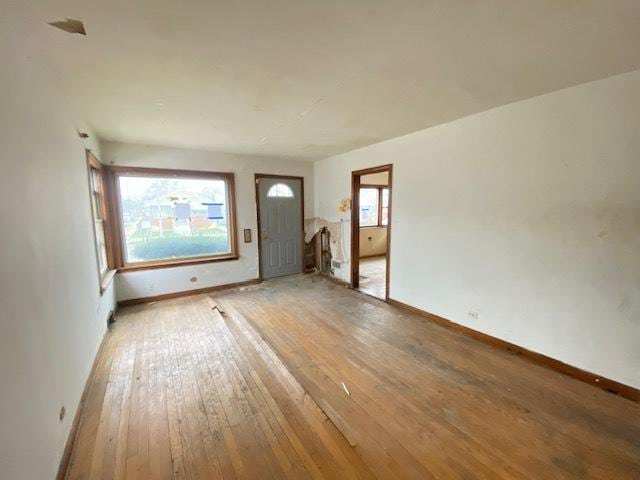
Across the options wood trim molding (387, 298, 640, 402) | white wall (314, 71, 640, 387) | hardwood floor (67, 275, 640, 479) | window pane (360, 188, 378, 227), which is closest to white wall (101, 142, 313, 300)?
hardwood floor (67, 275, 640, 479)

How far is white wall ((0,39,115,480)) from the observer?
3.62ft

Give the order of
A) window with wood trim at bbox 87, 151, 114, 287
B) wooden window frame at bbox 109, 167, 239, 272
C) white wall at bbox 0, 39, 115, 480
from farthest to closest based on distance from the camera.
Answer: wooden window frame at bbox 109, 167, 239, 272, window with wood trim at bbox 87, 151, 114, 287, white wall at bbox 0, 39, 115, 480

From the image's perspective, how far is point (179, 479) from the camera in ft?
4.55

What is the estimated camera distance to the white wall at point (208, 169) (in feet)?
12.5

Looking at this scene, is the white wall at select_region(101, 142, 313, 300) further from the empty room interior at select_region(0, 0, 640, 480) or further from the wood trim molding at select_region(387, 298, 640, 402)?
the wood trim molding at select_region(387, 298, 640, 402)

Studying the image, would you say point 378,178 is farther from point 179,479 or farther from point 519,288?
point 179,479

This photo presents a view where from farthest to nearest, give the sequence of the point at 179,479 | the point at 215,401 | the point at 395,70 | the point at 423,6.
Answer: the point at 215,401 < the point at 395,70 < the point at 179,479 < the point at 423,6

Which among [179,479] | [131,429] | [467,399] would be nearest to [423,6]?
[467,399]

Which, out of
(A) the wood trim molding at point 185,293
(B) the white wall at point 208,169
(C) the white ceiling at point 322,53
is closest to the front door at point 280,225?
(B) the white wall at point 208,169

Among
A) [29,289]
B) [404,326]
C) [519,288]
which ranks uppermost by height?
[29,289]

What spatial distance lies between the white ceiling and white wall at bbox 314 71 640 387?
27 cm

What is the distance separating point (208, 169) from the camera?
4.32m

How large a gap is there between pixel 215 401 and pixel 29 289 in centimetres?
132

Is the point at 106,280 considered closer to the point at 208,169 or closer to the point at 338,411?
the point at 208,169
